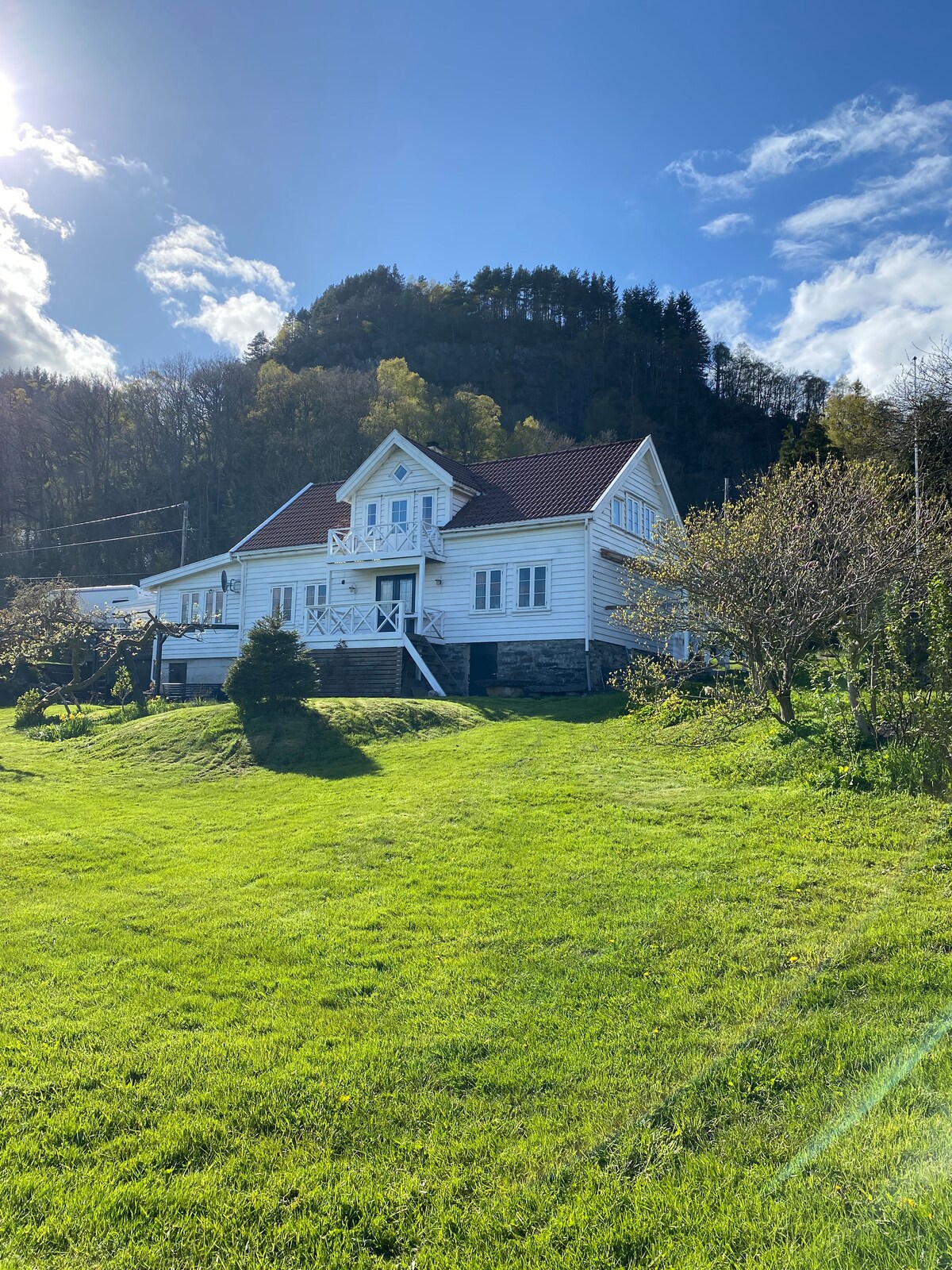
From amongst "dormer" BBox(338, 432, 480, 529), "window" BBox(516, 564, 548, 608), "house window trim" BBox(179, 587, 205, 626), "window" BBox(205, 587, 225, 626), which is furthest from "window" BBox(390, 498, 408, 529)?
"house window trim" BBox(179, 587, 205, 626)

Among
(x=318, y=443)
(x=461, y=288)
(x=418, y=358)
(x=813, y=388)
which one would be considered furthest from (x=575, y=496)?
(x=461, y=288)

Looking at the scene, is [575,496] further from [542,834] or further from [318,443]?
[318,443]

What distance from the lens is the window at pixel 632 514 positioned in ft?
85.0

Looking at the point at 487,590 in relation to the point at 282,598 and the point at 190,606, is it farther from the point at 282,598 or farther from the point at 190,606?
the point at 190,606

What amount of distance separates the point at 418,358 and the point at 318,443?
16802 mm

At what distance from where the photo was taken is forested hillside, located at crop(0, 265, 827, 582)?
168ft

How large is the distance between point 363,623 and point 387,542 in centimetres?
277

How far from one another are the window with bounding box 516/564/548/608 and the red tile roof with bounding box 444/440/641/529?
1465mm

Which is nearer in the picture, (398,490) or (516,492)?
(516,492)

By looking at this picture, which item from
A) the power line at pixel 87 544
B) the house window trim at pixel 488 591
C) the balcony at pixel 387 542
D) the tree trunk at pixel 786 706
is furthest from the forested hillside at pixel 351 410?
the tree trunk at pixel 786 706

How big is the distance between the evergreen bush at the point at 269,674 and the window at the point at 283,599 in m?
10.3

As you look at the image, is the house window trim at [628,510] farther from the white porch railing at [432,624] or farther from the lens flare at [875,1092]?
the lens flare at [875,1092]

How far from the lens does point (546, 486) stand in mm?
25859

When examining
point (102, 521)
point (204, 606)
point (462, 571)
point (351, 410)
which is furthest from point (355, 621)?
point (102, 521)
